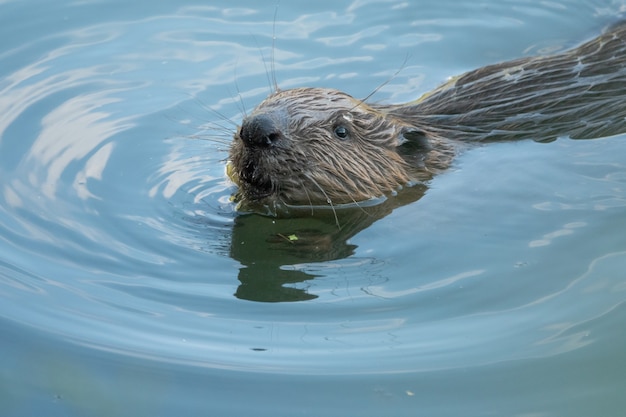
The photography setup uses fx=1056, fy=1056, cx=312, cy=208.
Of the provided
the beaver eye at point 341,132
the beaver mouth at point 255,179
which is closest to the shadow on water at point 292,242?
the beaver mouth at point 255,179

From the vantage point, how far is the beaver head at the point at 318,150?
590cm

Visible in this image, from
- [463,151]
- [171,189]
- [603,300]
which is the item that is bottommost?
[603,300]

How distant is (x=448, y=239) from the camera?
588cm

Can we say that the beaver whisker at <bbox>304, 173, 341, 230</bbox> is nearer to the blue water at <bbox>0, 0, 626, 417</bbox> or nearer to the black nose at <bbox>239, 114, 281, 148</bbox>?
the blue water at <bbox>0, 0, 626, 417</bbox>

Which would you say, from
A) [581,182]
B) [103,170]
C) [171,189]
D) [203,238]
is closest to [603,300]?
[581,182]

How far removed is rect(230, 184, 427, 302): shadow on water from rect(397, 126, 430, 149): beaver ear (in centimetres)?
31

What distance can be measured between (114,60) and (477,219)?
3.75m

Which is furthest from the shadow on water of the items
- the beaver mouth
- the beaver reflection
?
the beaver mouth

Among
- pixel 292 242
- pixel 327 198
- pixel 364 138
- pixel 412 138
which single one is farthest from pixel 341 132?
pixel 292 242

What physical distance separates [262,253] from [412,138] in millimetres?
1574

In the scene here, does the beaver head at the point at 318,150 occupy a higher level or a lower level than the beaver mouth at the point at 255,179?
higher

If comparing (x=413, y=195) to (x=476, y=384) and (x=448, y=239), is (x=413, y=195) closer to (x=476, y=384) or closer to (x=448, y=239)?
(x=448, y=239)

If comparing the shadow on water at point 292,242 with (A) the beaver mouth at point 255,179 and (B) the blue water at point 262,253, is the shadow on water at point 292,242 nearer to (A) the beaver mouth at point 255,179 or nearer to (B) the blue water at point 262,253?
(B) the blue water at point 262,253

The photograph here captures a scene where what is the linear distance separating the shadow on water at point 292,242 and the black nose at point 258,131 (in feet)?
1.82
